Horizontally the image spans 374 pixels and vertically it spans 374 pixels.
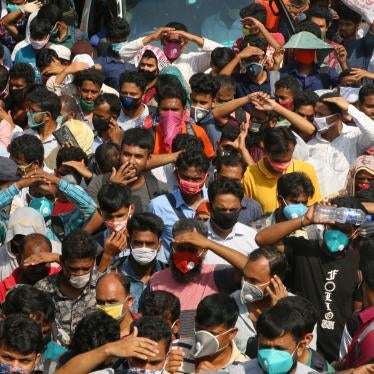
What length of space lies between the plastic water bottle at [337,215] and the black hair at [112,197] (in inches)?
65.1

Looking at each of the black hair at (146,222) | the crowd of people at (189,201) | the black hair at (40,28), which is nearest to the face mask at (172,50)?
the crowd of people at (189,201)

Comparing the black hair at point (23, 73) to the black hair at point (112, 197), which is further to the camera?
the black hair at point (23, 73)

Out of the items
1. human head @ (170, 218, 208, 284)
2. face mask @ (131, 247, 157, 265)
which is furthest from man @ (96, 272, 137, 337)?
face mask @ (131, 247, 157, 265)

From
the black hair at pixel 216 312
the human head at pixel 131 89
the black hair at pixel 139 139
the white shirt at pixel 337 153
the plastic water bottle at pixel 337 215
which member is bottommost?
the human head at pixel 131 89

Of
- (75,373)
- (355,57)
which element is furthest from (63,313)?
(355,57)

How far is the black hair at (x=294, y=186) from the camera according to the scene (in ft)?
33.7

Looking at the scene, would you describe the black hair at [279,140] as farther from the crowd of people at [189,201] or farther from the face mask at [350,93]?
the face mask at [350,93]

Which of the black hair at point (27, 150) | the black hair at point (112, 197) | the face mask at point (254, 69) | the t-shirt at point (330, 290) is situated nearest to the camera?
the t-shirt at point (330, 290)

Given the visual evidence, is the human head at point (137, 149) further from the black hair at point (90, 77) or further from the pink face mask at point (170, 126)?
the black hair at point (90, 77)

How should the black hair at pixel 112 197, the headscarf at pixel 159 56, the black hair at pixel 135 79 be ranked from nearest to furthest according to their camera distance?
the black hair at pixel 112 197, the black hair at pixel 135 79, the headscarf at pixel 159 56

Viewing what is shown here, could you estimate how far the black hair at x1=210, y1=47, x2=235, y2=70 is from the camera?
540 inches

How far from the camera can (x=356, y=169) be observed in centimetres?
1080

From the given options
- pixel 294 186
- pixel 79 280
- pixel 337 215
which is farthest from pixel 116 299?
pixel 294 186

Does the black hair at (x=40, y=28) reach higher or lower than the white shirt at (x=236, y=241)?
lower
